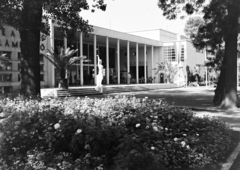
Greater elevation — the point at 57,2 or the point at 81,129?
the point at 57,2

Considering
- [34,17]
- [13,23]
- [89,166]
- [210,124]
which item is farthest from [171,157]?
[13,23]

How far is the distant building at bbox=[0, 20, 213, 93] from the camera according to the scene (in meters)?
24.7

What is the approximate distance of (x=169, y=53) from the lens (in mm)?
50812

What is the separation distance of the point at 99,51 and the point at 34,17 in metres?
36.3

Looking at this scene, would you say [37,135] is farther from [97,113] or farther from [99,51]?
[99,51]

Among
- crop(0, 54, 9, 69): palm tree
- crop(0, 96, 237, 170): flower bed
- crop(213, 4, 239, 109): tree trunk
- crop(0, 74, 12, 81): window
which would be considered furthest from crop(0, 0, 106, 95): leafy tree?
crop(0, 74, 12, 81): window

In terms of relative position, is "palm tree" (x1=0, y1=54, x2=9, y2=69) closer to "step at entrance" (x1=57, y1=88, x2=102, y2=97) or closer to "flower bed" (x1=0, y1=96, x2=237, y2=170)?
"step at entrance" (x1=57, y1=88, x2=102, y2=97)

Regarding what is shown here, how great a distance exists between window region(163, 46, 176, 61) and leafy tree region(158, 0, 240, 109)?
3624 centimetres

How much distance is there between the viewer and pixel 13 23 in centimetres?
905

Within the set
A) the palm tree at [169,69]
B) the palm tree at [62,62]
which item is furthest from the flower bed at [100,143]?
the palm tree at [169,69]

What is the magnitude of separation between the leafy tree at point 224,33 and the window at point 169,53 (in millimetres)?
36244

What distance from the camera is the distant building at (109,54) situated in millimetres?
24656

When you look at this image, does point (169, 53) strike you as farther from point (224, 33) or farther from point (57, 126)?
point (57, 126)

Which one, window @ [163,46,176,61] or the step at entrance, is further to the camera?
window @ [163,46,176,61]
